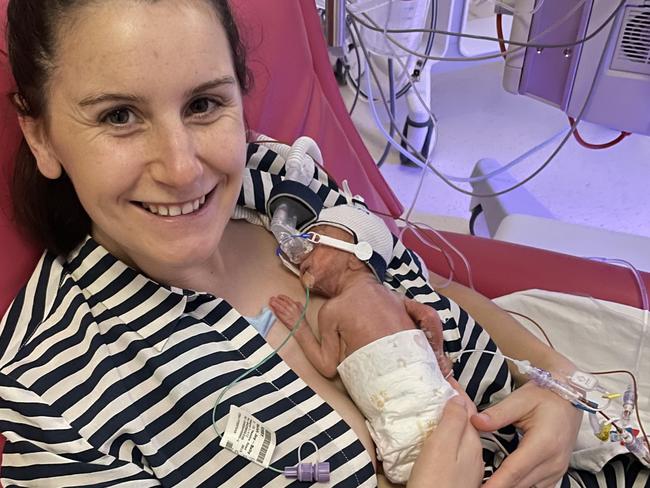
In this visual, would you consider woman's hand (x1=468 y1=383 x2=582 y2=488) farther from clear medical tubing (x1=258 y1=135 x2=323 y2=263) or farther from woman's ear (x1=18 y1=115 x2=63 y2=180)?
woman's ear (x1=18 y1=115 x2=63 y2=180)

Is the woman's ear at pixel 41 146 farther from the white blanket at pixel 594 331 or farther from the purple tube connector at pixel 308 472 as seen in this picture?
the white blanket at pixel 594 331

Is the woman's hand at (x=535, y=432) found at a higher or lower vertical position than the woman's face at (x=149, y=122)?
lower

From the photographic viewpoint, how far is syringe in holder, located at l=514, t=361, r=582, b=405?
112 cm

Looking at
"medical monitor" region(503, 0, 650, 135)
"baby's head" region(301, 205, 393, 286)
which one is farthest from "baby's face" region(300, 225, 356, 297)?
"medical monitor" region(503, 0, 650, 135)

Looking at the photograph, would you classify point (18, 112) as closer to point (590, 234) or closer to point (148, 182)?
point (148, 182)

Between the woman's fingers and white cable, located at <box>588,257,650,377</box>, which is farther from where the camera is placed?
white cable, located at <box>588,257,650,377</box>

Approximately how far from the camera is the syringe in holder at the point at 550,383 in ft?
3.67

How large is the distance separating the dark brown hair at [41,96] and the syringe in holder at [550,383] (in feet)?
2.30

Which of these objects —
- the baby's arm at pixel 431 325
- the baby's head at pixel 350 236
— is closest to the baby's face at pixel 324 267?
the baby's head at pixel 350 236

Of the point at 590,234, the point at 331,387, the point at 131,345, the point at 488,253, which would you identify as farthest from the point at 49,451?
the point at 590,234

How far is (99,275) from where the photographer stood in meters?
0.97

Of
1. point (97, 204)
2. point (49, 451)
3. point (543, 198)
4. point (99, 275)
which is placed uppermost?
point (97, 204)

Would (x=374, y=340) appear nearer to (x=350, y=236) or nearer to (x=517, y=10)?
(x=350, y=236)

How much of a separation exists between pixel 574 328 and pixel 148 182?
3.25 ft
